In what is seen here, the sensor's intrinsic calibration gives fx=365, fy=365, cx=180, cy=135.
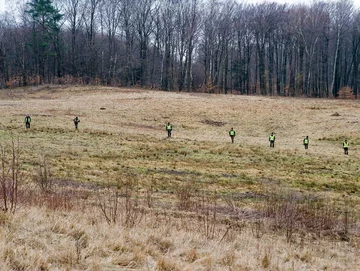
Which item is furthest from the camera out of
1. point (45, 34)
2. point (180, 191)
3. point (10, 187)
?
point (45, 34)

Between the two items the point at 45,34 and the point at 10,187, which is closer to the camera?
the point at 10,187

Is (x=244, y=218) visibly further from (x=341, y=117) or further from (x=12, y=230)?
(x=341, y=117)

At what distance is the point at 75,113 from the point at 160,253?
3206 centimetres

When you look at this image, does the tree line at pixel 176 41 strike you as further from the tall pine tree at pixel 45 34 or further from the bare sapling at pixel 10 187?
the bare sapling at pixel 10 187

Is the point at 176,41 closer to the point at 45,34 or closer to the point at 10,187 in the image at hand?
the point at 45,34

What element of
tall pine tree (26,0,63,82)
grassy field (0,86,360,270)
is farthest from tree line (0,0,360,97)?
grassy field (0,86,360,270)

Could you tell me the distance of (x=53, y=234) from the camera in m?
5.24

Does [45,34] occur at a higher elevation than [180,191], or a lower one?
higher

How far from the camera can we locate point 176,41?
6284 cm

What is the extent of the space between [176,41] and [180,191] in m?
54.3

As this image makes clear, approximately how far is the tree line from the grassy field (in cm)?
2162

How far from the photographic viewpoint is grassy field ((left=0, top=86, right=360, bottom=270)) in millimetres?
5121

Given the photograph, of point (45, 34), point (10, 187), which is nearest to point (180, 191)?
point (10, 187)

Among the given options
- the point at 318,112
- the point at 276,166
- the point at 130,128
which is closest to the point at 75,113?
the point at 130,128
